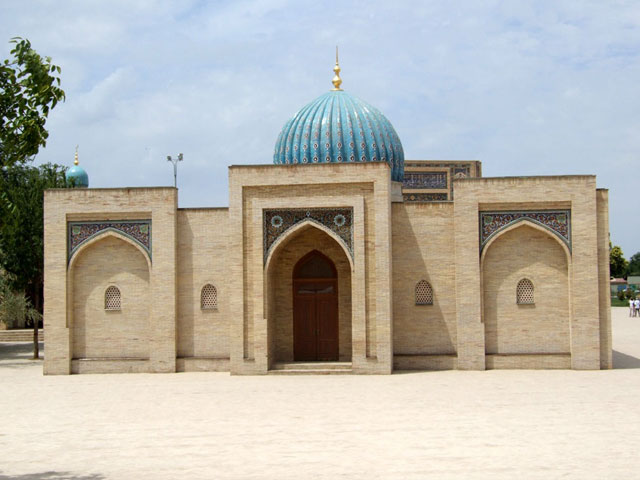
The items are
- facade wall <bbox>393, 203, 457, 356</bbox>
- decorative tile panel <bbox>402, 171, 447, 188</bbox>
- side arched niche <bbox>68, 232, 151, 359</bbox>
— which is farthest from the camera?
decorative tile panel <bbox>402, 171, 447, 188</bbox>

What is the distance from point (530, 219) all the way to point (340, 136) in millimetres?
4378

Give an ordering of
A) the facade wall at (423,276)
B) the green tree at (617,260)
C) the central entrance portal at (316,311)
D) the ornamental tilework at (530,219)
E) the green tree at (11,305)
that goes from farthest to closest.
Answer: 1. the green tree at (617,260)
2. the green tree at (11,305)
3. the central entrance portal at (316,311)
4. the facade wall at (423,276)
5. the ornamental tilework at (530,219)

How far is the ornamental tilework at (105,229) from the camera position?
1581 centimetres

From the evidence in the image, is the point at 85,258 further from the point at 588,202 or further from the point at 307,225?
the point at 588,202

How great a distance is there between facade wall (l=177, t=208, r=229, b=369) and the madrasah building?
27 millimetres

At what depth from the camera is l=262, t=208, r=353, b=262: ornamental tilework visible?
15.0m

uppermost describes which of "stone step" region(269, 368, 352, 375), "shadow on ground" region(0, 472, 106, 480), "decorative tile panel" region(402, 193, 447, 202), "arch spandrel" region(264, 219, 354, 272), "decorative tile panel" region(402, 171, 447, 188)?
"decorative tile panel" region(402, 171, 447, 188)

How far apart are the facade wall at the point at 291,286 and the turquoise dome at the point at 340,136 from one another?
184cm

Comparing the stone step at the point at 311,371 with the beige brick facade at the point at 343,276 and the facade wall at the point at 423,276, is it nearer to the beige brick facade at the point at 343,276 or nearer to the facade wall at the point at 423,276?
the beige brick facade at the point at 343,276

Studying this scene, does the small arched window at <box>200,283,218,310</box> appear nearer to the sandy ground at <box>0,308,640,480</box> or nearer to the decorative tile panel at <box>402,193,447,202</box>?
the sandy ground at <box>0,308,640,480</box>

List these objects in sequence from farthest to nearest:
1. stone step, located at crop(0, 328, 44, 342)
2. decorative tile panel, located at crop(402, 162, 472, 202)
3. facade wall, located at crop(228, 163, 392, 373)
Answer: decorative tile panel, located at crop(402, 162, 472, 202)
stone step, located at crop(0, 328, 44, 342)
facade wall, located at crop(228, 163, 392, 373)

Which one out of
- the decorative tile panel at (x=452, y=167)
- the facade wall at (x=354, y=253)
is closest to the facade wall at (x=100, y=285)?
the facade wall at (x=354, y=253)

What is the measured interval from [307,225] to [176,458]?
7.57m

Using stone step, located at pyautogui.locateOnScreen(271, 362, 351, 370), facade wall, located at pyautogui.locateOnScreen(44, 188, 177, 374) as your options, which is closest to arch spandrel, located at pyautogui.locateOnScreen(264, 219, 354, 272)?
stone step, located at pyautogui.locateOnScreen(271, 362, 351, 370)
